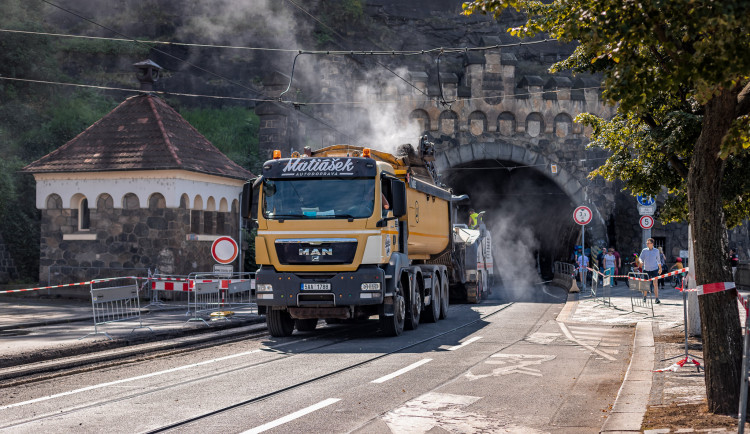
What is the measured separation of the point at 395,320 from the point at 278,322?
2.10 metres

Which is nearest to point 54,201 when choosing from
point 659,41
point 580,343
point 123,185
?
point 123,185

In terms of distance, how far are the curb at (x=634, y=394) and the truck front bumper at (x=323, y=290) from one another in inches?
169

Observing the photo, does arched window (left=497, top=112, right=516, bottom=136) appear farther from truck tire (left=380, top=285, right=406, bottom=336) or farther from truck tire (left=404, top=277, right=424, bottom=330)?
truck tire (left=380, top=285, right=406, bottom=336)

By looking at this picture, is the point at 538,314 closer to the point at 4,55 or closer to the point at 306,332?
the point at 306,332

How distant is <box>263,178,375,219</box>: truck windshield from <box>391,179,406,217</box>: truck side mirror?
39 cm

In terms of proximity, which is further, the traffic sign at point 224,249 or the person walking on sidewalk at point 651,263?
the person walking on sidewalk at point 651,263

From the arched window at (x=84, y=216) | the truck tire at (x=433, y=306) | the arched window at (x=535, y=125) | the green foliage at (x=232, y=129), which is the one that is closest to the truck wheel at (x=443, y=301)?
the truck tire at (x=433, y=306)

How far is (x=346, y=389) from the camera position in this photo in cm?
910

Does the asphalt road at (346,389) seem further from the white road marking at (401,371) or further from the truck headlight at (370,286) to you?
the truck headlight at (370,286)

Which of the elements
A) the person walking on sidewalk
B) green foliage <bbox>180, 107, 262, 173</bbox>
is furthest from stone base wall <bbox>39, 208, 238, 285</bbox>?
the person walking on sidewalk

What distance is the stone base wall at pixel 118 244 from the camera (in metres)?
23.4

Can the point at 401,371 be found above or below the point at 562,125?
below

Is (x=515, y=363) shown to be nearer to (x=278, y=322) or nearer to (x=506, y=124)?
(x=278, y=322)

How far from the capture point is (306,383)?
31.2ft
